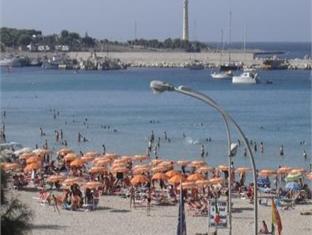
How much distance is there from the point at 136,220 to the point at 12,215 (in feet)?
45.9

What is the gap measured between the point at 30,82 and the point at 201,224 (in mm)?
104313

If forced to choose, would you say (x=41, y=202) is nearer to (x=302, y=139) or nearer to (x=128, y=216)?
(x=128, y=216)

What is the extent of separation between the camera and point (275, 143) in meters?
54.9

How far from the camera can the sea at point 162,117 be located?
51.5m

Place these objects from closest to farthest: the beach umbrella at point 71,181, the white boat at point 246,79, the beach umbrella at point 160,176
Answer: the beach umbrella at point 71,181, the beach umbrella at point 160,176, the white boat at point 246,79

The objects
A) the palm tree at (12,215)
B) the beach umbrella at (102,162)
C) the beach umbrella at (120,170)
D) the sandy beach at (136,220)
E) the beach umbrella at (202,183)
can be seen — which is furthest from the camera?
the beach umbrella at (102,162)

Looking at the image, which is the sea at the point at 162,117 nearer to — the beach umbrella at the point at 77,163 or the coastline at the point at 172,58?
the beach umbrella at the point at 77,163

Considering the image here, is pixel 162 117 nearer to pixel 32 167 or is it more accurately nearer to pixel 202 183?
pixel 32 167

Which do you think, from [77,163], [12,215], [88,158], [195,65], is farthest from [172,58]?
[12,215]

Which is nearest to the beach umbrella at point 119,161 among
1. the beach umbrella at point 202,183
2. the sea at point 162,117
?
the beach umbrella at point 202,183

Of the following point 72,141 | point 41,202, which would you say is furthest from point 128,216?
point 72,141

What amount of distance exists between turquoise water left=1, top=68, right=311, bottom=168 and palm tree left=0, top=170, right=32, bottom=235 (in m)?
31.5

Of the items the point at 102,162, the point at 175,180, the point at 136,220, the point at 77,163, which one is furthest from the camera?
the point at 102,162

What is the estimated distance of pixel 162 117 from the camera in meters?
73.1
